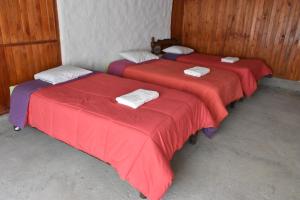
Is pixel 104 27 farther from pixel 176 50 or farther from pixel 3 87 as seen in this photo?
pixel 3 87

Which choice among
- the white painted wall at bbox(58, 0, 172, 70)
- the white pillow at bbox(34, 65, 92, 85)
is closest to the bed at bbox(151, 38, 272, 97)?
the white painted wall at bbox(58, 0, 172, 70)

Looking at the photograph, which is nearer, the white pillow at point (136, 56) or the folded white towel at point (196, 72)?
the folded white towel at point (196, 72)

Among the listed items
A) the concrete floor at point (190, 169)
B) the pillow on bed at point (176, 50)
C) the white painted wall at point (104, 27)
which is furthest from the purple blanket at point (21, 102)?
the pillow on bed at point (176, 50)

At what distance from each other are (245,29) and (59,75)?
3.25 m

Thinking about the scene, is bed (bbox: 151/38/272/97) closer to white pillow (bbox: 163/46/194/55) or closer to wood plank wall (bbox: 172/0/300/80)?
white pillow (bbox: 163/46/194/55)

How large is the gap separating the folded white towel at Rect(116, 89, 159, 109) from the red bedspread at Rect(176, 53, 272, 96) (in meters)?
1.71

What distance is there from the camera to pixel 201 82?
2684 millimetres

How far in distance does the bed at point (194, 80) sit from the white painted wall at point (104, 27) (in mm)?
311

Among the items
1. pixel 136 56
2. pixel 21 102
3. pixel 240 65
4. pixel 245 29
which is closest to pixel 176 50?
pixel 136 56

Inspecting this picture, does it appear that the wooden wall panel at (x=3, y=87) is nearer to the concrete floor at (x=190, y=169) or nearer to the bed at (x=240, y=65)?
the concrete floor at (x=190, y=169)

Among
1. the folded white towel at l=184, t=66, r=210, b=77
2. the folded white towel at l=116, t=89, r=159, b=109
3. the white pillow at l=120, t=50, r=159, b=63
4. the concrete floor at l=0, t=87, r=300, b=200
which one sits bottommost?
the concrete floor at l=0, t=87, r=300, b=200

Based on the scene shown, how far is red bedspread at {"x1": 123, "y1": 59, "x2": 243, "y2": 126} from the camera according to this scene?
2525mm

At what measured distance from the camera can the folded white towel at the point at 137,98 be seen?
1955 mm

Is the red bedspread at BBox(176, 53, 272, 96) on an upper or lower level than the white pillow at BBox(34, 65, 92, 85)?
lower
